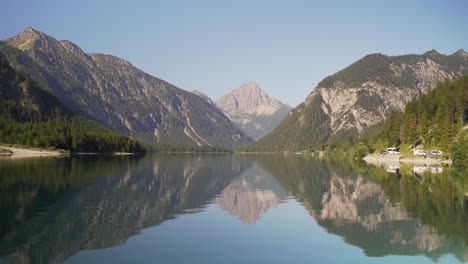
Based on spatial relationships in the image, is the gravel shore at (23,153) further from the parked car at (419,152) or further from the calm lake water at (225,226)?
the parked car at (419,152)

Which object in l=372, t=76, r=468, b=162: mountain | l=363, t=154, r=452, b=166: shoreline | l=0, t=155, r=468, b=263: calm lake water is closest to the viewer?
l=0, t=155, r=468, b=263: calm lake water

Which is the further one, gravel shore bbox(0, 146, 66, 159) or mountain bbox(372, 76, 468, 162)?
gravel shore bbox(0, 146, 66, 159)

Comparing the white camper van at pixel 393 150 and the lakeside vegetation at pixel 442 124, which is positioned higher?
the lakeside vegetation at pixel 442 124

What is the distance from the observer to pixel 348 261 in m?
29.9

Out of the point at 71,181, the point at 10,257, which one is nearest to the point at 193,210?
the point at 10,257

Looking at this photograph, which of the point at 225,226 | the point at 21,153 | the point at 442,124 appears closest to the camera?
the point at 225,226

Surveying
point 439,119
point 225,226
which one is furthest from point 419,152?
point 225,226

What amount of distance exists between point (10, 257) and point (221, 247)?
14.6 meters

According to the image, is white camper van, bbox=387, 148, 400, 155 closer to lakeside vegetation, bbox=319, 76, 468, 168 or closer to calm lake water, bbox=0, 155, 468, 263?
lakeside vegetation, bbox=319, 76, 468, 168

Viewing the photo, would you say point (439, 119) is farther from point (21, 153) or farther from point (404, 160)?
point (21, 153)

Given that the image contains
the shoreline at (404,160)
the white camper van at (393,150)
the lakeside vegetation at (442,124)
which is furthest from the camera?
the white camper van at (393,150)

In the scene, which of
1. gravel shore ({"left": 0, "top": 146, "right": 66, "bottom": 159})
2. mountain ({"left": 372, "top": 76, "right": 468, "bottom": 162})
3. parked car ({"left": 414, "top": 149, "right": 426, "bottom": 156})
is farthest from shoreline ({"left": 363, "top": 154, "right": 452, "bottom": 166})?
gravel shore ({"left": 0, "top": 146, "right": 66, "bottom": 159})

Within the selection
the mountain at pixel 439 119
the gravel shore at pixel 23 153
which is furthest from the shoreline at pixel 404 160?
the gravel shore at pixel 23 153

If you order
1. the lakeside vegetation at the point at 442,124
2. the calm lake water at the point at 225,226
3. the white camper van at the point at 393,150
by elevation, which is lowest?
the calm lake water at the point at 225,226
